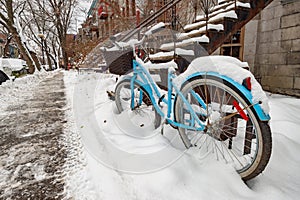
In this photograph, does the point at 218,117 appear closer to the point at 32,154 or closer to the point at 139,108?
the point at 139,108

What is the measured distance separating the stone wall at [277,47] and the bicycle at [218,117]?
2403 millimetres

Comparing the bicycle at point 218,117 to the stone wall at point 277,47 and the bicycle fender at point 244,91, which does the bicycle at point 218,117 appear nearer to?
the bicycle fender at point 244,91

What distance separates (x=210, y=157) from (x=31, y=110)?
370 centimetres

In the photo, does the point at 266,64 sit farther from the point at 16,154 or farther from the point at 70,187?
the point at 16,154

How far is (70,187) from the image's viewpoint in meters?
1.51

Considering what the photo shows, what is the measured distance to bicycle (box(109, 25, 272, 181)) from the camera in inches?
51.3

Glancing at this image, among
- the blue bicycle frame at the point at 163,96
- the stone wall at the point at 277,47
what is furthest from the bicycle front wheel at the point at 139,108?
the stone wall at the point at 277,47

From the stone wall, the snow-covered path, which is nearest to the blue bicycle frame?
the snow-covered path

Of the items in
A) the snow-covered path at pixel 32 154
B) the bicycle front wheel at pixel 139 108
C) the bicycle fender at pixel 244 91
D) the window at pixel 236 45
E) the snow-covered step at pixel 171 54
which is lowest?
the snow-covered path at pixel 32 154

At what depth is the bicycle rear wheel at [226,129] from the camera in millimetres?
1304

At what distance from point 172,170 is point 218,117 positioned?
0.61 metres

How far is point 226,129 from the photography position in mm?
1795

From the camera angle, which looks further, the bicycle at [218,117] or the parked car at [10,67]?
the parked car at [10,67]

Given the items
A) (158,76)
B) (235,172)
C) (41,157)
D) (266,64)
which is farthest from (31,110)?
(266,64)
